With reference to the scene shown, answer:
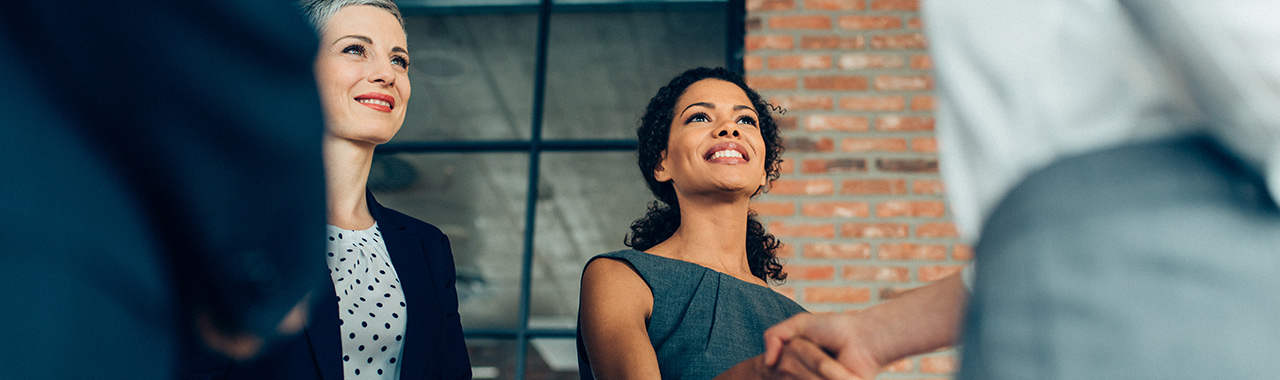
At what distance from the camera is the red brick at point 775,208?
119 inches

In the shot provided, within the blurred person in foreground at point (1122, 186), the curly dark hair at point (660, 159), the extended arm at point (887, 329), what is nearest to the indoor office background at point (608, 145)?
the curly dark hair at point (660, 159)

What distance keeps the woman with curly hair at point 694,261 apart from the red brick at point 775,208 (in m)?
0.71

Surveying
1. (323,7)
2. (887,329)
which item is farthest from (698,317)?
(323,7)

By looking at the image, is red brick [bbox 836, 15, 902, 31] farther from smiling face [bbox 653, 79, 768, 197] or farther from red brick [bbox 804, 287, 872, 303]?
smiling face [bbox 653, 79, 768, 197]

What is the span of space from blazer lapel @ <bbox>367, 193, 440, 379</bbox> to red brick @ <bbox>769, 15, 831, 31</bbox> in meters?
1.89

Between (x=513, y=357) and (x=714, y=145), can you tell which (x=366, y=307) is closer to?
(x=714, y=145)

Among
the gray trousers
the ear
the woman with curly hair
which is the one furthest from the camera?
the ear

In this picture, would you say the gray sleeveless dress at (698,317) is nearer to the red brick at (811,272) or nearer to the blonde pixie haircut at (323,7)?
the blonde pixie haircut at (323,7)

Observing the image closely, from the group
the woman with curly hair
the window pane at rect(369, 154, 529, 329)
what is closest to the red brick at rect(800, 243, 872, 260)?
the woman with curly hair

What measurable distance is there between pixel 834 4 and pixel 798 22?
156 mm

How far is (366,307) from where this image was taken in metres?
1.52

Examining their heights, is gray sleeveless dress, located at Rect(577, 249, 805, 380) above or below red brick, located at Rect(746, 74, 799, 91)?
below

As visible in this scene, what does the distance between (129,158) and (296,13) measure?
15 centimetres

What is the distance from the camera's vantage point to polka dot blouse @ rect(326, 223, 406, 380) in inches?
57.9
